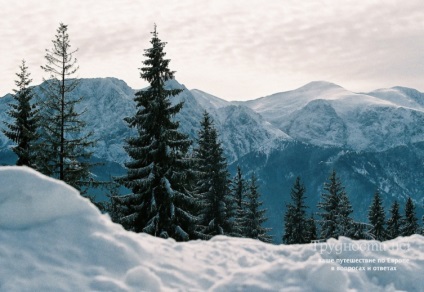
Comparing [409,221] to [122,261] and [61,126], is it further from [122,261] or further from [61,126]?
[122,261]

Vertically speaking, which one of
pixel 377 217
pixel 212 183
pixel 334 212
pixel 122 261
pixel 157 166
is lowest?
pixel 377 217

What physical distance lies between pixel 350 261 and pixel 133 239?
324 centimetres

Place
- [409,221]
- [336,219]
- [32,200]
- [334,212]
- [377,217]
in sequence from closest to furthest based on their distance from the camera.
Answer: [32,200] → [336,219] → [334,212] → [377,217] → [409,221]

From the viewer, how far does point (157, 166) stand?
65.6 ft

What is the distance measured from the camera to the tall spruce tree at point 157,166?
19984 millimetres

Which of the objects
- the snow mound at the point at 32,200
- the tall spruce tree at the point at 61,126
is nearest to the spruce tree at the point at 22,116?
the tall spruce tree at the point at 61,126

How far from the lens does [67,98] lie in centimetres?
2106

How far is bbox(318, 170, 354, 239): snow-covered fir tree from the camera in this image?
129ft

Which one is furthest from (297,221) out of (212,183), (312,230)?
(212,183)

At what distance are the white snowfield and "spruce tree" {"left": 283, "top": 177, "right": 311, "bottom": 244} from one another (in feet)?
129

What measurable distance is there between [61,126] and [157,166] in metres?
5.38

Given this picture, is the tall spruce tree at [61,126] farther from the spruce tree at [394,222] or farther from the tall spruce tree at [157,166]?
the spruce tree at [394,222]

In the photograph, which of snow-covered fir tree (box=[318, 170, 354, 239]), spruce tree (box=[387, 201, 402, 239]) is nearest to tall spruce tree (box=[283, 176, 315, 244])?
snow-covered fir tree (box=[318, 170, 354, 239])

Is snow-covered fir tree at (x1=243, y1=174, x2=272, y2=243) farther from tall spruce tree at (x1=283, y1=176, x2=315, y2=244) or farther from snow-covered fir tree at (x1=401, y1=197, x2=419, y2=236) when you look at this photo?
snow-covered fir tree at (x1=401, y1=197, x2=419, y2=236)
